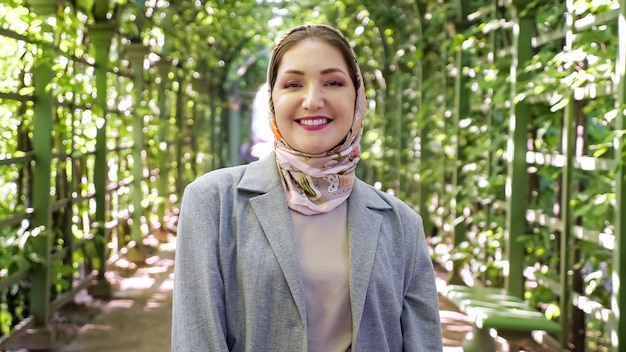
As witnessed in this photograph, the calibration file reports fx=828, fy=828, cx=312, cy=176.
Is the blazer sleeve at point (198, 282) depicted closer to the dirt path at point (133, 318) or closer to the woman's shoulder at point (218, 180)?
the woman's shoulder at point (218, 180)

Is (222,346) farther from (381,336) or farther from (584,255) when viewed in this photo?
(584,255)

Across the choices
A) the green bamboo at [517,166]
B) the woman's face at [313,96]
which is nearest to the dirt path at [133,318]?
the green bamboo at [517,166]

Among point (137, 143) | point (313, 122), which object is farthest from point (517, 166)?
point (137, 143)

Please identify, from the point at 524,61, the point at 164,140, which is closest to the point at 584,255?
the point at 524,61

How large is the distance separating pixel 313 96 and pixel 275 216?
239 millimetres

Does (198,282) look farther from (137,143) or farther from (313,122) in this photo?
(137,143)

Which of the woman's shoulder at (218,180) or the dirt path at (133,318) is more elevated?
the woman's shoulder at (218,180)

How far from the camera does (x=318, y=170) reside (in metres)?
1.60

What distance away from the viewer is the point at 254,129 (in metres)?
21.9

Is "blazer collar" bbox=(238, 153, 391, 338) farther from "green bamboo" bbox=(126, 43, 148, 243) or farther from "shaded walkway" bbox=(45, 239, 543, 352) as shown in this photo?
"green bamboo" bbox=(126, 43, 148, 243)

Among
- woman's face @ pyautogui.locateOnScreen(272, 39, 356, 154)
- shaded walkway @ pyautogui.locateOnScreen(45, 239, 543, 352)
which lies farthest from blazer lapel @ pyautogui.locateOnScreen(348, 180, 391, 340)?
shaded walkway @ pyautogui.locateOnScreen(45, 239, 543, 352)

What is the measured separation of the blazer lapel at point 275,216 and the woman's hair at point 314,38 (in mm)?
174

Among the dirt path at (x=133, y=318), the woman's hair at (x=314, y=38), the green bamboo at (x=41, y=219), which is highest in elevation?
the woman's hair at (x=314, y=38)

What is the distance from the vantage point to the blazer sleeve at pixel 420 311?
1626mm
